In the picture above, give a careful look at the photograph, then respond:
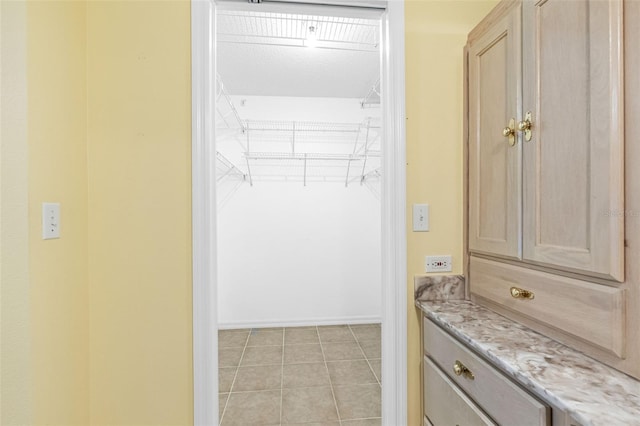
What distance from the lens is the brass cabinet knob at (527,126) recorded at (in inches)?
35.9

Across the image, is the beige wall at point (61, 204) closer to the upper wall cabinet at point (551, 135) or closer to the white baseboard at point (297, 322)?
the upper wall cabinet at point (551, 135)

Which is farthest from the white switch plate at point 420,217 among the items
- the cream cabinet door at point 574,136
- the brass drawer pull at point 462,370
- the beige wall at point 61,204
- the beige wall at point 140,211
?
the beige wall at point 61,204

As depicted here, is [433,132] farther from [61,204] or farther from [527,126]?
[61,204]

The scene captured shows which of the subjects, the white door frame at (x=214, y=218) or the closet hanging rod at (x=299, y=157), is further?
the closet hanging rod at (x=299, y=157)

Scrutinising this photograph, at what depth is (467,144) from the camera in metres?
1.28

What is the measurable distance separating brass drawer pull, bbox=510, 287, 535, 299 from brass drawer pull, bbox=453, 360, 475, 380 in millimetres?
287

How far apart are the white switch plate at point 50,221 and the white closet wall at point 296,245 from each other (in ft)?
6.69

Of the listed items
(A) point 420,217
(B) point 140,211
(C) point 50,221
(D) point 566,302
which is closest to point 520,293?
(D) point 566,302

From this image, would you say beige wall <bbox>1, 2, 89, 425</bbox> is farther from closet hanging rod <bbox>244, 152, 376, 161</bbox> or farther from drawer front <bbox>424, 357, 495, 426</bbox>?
closet hanging rod <bbox>244, 152, 376, 161</bbox>

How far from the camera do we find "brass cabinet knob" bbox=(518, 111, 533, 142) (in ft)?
2.99

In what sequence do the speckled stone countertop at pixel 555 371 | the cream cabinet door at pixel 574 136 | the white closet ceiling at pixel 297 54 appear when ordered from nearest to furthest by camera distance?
the speckled stone countertop at pixel 555 371 → the cream cabinet door at pixel 574 136 → the white closet ceiling at pixel 297 54

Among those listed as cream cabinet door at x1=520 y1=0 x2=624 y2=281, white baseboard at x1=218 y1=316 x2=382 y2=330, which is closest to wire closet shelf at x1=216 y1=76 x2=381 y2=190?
white baseboard at x1=218 y1=316 x2=382 y2=330

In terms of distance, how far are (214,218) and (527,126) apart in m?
1.17

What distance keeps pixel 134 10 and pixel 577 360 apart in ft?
6.19
